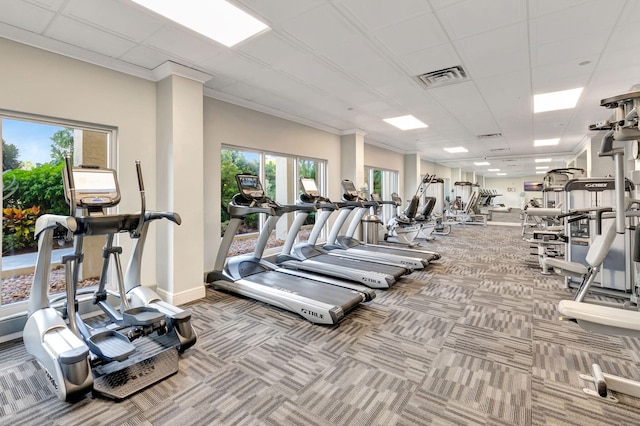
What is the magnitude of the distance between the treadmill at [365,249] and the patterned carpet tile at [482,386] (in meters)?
2.87

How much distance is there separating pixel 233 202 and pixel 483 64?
11.5 feet

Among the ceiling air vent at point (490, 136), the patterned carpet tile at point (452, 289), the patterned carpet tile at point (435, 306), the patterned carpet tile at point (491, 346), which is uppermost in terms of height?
the ceiling air vent at point (490, 136)

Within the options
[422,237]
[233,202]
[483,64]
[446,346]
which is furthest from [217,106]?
[422,237]

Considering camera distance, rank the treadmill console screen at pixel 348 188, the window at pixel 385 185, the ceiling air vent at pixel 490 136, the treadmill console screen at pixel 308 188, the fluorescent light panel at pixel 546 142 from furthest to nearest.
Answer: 1. the window at pixel 385 185
2. the fluorescent light panel at pixel 546 142
3. the ceiling air vent at pixel 490 136
4. the treadmill console screen at pixel 348 188
5. the treadmill console screen at pixel 308 188

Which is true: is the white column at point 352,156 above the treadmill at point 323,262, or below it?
above

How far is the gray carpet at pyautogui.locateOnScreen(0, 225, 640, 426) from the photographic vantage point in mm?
1841

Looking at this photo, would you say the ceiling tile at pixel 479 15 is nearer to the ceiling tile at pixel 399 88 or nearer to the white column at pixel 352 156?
A: the ceiling tile at pixel 399 88

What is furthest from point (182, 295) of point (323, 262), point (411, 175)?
point (411, 175)

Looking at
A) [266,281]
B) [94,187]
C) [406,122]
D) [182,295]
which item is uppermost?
[406,122]

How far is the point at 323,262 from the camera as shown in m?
5.01

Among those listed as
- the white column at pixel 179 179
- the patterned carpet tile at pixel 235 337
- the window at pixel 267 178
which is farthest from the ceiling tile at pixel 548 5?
the window at pixel 267 178

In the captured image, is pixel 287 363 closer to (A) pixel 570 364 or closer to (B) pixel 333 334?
Answer: (B) pixel 333 334

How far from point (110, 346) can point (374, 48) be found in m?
3.54

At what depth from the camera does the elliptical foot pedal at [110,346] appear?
2.11m
